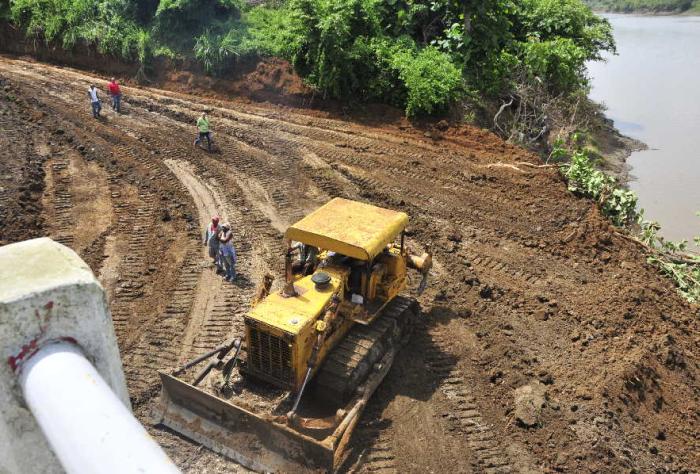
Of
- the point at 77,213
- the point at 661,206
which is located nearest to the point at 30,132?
the point at 77,213

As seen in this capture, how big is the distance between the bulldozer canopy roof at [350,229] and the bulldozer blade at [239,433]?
2648mm

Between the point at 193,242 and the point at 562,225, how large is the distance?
29.6 feet

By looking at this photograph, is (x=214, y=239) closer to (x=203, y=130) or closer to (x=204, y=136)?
(x=203, y=130)

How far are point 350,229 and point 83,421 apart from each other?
7797 mm

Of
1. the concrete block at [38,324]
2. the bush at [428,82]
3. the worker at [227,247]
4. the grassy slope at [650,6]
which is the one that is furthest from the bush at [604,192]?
the grassy slope at [650,6]

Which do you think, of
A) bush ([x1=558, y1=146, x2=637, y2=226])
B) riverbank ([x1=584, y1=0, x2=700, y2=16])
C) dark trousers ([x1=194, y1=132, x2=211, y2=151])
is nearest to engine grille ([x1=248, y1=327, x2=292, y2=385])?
dark trousers ([x1=194, y1=132, x2=211, y2=151])

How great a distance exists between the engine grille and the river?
→ 50.3ft

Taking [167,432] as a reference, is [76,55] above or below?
above

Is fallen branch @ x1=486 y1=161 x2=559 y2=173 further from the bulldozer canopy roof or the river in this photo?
the bulldozer canopy roof

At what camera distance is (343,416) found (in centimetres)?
809

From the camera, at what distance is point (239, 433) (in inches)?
307

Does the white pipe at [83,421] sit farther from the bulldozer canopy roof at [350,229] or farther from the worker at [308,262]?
the worker at [308,262]

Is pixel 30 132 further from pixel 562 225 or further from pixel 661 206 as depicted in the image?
pixel 661 206

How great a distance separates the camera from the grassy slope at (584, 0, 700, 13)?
2625 inches
